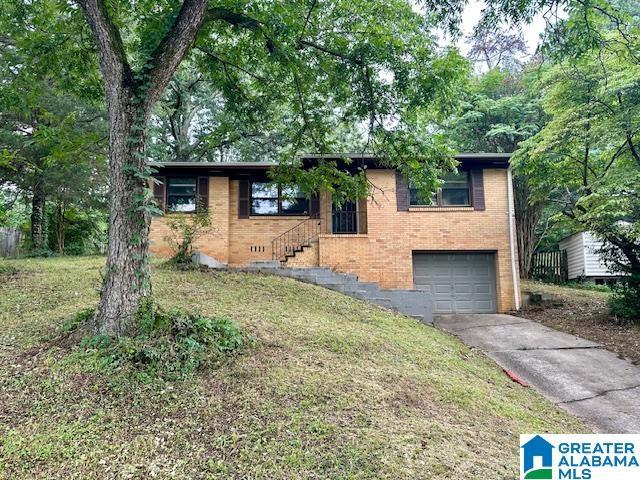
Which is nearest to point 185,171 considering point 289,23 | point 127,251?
point 289,23

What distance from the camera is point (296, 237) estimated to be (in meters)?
13.3

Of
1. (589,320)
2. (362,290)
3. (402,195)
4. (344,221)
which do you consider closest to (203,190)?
(344,221)

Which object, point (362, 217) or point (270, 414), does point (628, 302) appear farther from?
point (270, 414)

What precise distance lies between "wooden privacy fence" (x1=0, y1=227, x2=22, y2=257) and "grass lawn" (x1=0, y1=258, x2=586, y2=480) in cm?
1169

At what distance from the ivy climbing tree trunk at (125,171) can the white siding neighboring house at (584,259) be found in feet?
54.5

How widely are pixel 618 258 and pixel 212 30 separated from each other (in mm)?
10207

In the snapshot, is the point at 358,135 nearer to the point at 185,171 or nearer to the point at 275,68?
the point at 185,171

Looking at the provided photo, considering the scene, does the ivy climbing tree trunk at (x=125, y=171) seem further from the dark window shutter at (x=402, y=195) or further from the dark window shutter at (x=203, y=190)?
the dark window shutter at (x=402, y=195)

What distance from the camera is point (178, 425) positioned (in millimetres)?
3576

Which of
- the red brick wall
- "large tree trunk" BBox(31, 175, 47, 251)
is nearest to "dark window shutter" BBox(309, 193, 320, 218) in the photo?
the red brick wall

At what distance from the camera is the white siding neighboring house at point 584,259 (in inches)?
677

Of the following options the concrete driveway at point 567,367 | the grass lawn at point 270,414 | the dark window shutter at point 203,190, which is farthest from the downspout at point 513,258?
the dark window shutter at point 203,190

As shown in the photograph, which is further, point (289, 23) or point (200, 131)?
point (200, 131)

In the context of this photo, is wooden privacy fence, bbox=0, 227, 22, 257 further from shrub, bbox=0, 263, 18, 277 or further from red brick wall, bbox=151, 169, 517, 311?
shrub, bbox=0, 263, 18, 277
